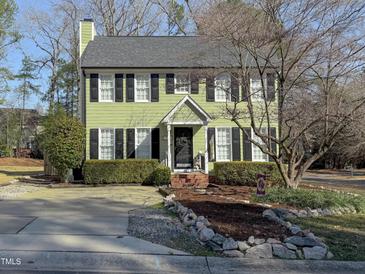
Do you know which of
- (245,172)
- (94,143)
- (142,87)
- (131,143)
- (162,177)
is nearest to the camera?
(162,177)

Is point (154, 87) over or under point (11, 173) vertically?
over

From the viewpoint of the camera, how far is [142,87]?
72.1 ft

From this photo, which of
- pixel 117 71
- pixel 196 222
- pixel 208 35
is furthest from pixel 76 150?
pixel 196 222

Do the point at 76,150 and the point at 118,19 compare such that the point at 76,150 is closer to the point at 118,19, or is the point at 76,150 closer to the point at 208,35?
the point at 208,35

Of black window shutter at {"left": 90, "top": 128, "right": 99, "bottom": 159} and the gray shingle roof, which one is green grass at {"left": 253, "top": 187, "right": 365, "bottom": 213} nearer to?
the gray shingle roof

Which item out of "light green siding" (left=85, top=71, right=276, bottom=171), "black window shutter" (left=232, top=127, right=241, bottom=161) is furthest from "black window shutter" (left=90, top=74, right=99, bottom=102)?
"black window shutter" (left=232, top=127, right=241, bottom=161)

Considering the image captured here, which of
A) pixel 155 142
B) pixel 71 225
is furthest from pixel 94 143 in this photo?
pixel 71 225

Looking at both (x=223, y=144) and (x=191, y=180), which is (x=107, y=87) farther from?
(x=223, y=144)

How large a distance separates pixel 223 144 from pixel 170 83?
4215 millimetres

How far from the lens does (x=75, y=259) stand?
655cm

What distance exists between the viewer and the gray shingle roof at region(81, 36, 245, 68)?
21016 millimetres

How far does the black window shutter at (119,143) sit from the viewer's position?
21.5 m

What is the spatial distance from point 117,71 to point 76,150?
15.1 feet

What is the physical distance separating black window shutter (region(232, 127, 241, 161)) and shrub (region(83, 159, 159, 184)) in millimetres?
4302
